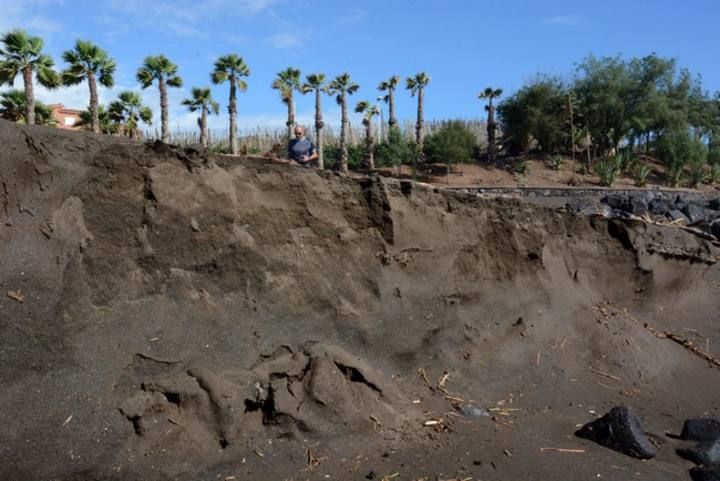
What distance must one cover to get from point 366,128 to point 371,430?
39860 millimetres

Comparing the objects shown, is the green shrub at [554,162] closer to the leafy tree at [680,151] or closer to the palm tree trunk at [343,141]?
the leafy tree at [680,151]

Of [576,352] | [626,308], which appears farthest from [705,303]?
[576,352]

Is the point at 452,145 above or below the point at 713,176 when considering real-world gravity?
above

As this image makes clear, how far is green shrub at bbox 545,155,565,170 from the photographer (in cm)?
4078

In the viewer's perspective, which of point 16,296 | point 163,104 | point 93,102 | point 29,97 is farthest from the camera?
point 163,104

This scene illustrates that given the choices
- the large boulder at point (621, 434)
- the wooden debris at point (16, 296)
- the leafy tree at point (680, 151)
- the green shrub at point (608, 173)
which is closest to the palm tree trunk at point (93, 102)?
the green shrub at point (608, 173)

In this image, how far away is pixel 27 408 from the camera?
11.0 feet

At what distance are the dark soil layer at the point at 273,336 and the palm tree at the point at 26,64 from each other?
24.2 m

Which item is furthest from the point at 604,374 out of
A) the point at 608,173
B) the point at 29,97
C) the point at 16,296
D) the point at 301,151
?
the point at 608,173

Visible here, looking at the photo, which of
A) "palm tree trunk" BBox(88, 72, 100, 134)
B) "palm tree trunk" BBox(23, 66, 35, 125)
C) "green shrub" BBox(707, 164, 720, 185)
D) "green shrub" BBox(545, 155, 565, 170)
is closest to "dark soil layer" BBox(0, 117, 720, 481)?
"palm tree trunk" BBox(23, 66, 35, 125)

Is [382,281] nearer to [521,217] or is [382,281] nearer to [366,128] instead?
[521,217]

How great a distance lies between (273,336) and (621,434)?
8.74ft

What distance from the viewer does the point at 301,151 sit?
23.6 feet

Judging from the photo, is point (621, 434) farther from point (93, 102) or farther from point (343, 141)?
point (343, 141)
